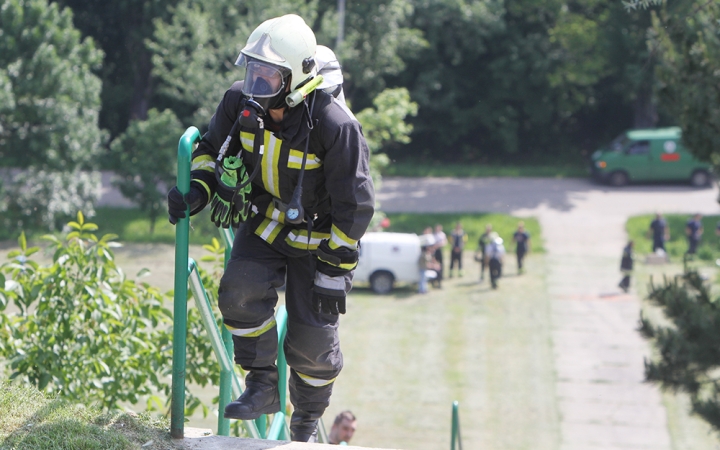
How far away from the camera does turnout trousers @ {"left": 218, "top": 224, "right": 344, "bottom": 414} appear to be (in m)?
3.83

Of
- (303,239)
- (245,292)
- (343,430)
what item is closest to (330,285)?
(303,239)

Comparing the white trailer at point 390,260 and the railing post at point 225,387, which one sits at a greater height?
the railing post at point 225,387

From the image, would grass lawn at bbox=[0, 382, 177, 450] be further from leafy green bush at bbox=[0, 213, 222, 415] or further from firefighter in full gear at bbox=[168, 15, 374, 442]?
leafy green bush at bbox=[0, 213, 222, 415]

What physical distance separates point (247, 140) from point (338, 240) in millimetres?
574

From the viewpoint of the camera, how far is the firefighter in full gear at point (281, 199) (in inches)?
142

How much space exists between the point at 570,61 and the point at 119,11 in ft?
45.9

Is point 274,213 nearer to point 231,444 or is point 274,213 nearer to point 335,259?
point 335,259

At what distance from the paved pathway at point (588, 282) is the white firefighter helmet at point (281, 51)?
9.32 metres

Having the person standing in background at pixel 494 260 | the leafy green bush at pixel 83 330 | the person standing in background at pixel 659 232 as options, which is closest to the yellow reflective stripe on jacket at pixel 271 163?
the leafy green bush at pixel 83 330

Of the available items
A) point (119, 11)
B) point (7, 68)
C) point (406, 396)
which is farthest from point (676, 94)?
point (119, 11)

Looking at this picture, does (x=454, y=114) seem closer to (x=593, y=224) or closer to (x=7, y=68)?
(x=593, y=224)

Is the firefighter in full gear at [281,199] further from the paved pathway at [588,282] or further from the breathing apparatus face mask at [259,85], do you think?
the paved pathway at [588,282]

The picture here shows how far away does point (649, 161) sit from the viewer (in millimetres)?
26078

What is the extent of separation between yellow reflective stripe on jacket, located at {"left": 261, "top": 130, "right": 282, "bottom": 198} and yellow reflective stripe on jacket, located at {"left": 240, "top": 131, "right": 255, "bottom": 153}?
0.07 meters
